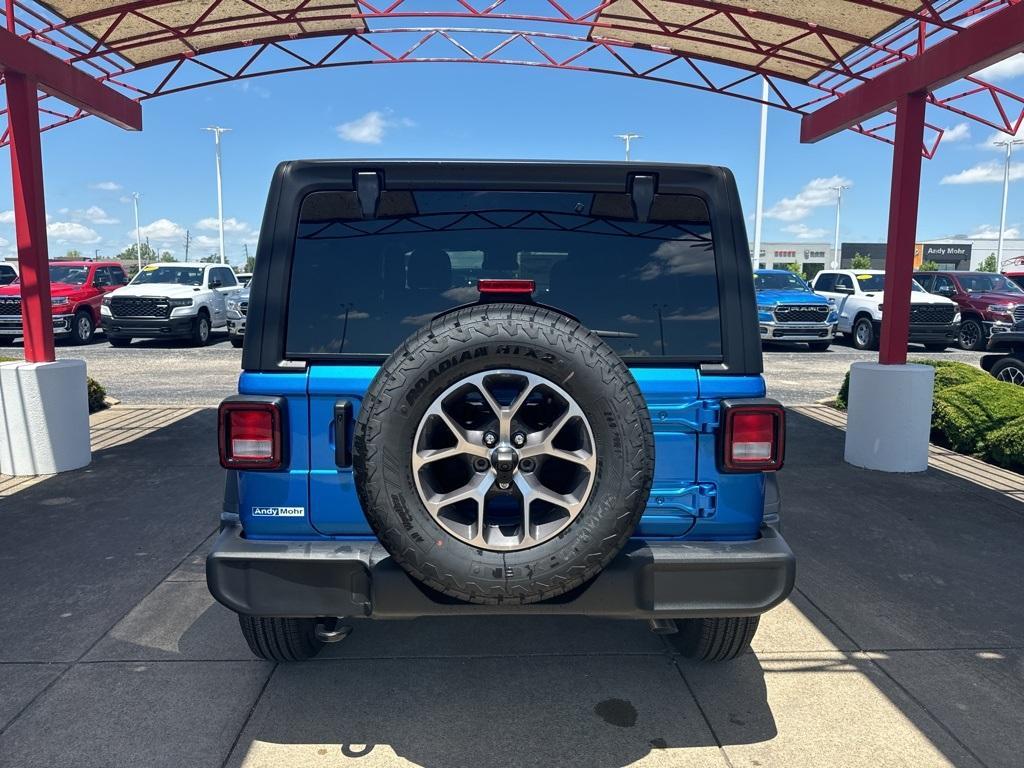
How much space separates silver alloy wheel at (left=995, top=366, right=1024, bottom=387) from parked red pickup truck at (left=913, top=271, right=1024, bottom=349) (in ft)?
27.1

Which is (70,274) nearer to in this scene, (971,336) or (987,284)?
(971,336)

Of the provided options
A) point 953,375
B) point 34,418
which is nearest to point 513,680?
point 34,418

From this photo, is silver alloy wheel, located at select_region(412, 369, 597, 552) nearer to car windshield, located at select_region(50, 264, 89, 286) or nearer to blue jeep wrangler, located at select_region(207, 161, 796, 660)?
blue jeep wrangler, located at select_region(207, 161, 796, 660)

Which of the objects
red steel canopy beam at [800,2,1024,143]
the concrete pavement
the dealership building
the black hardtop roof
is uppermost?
the dealership building

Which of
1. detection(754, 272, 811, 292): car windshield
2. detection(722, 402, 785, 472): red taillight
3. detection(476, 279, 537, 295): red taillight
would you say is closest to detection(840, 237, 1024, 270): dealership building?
detection(754, 272, 811, 292): car windshield

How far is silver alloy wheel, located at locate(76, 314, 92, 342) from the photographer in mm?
18047

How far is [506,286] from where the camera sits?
2576mm

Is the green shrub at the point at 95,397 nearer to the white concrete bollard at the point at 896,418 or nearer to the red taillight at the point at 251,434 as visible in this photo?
the red taillight at the point at 251,434

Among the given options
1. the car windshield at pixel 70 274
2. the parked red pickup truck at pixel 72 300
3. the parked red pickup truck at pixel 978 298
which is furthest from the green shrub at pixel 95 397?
the parked red pickup truck at pixel 978 298

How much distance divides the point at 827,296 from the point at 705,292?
1749 cm

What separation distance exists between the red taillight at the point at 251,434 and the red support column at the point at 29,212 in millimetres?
5075

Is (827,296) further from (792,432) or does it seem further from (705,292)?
(705,292)

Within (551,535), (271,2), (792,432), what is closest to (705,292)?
(551,535)

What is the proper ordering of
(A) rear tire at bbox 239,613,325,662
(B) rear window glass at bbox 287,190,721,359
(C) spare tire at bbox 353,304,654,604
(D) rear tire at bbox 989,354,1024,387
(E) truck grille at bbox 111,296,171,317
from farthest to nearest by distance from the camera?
(E) truck grille at bbox 111,296,171,317 → (D) rear tire at bbox 989,354,1024,387 → (A) rear tire at bbox 239,613,325,662 → (B) rear window glass at bbox 287,190,721,359 → (C) spare tire at bbox 353,304,654,604
